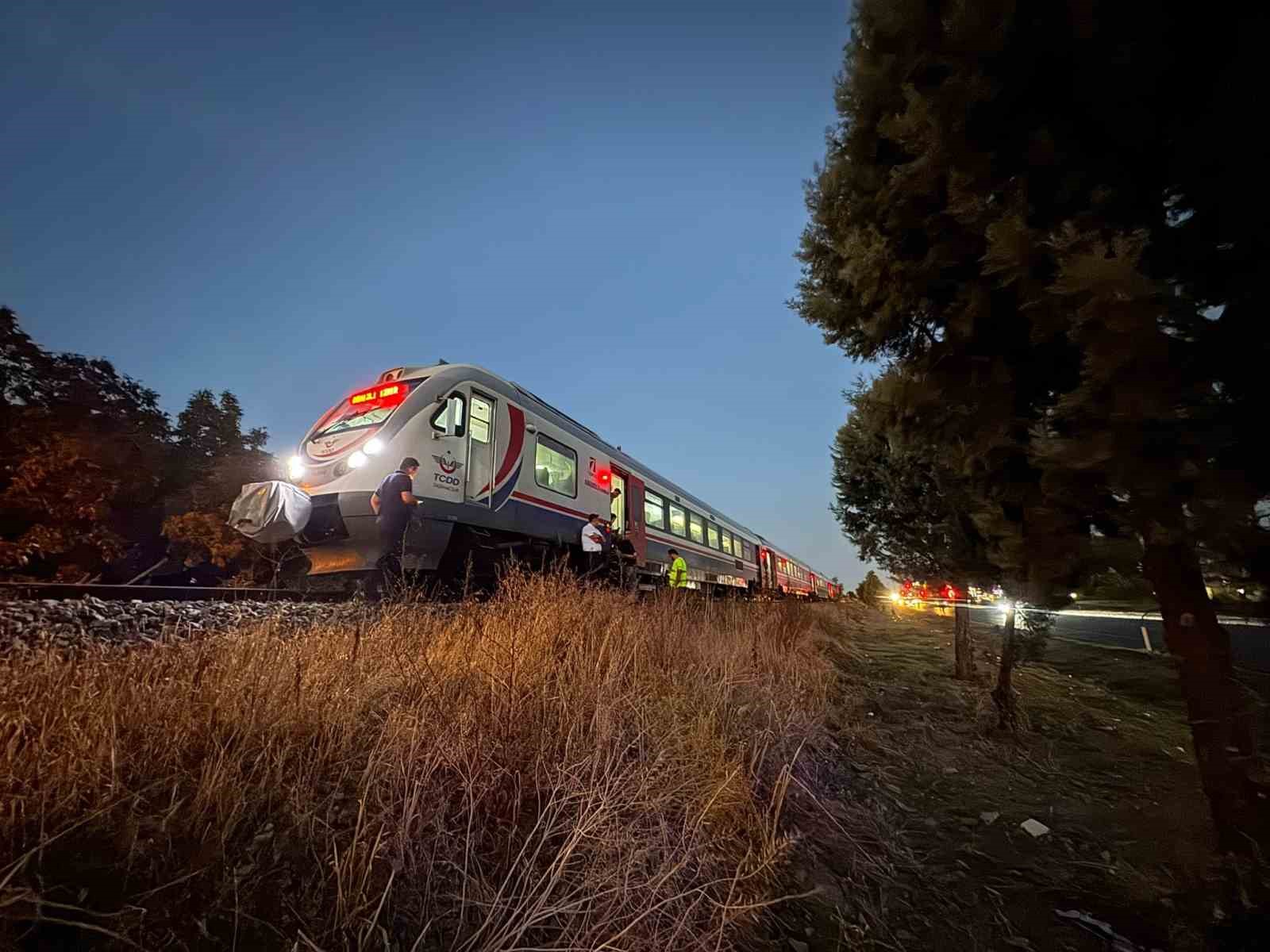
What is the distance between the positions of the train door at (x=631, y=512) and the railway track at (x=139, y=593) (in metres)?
6.05

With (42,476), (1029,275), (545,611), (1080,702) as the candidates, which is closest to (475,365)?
(545,611)

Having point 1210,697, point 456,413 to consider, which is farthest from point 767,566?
point 1210,697

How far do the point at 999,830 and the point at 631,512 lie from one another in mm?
9024

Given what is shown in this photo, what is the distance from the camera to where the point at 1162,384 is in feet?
5.52

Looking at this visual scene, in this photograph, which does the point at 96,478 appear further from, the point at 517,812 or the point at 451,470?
the point at 517,812

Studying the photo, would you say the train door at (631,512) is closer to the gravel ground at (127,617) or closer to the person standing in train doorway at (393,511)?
the person standing in train doorway at (393,511)

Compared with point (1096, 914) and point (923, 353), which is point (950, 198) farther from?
point (1096, 914)

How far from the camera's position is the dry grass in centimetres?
127

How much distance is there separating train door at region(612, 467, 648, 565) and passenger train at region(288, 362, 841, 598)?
3.63ft

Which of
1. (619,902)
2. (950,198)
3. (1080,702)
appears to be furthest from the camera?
(1080,702)

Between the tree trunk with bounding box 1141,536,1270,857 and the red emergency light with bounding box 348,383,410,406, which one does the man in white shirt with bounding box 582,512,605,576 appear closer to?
the red emergency light with bounding box 348,383,410,406

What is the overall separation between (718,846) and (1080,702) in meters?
5.02

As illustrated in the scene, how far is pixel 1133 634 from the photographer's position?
34.4ft


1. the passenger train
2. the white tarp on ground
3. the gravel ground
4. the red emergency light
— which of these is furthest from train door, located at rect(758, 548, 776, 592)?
the gravel ground
